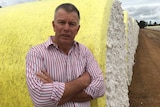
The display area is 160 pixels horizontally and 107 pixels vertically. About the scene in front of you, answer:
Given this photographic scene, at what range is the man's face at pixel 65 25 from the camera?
3264 mm

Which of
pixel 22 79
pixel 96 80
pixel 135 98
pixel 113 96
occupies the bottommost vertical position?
pixel 135 98

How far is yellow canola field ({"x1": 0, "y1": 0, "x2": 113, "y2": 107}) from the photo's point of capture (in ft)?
15.0

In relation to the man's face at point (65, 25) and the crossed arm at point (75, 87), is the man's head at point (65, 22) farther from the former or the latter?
the crossed arm at point (75, 87)

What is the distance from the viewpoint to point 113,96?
5227 millimetres

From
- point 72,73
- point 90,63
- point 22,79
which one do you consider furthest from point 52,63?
point 22,79

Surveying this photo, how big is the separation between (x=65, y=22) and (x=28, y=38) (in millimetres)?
1821

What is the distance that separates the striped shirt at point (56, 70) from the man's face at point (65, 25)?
0.12m

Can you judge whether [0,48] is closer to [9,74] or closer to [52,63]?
[9,74]

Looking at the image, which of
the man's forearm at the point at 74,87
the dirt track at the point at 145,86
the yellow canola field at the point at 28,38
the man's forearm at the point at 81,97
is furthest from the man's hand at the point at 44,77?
the dirt track at the point at 145,86

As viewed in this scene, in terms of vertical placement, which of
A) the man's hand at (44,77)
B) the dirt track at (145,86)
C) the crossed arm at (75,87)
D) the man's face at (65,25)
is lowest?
the dirt track at (145,86)

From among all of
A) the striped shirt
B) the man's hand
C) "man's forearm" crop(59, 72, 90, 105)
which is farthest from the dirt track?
the man's hand

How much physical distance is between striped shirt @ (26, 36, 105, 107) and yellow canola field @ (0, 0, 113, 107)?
2.90ft

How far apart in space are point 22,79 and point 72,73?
5.14 feet

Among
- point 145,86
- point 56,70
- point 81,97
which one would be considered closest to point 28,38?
point 56,70
